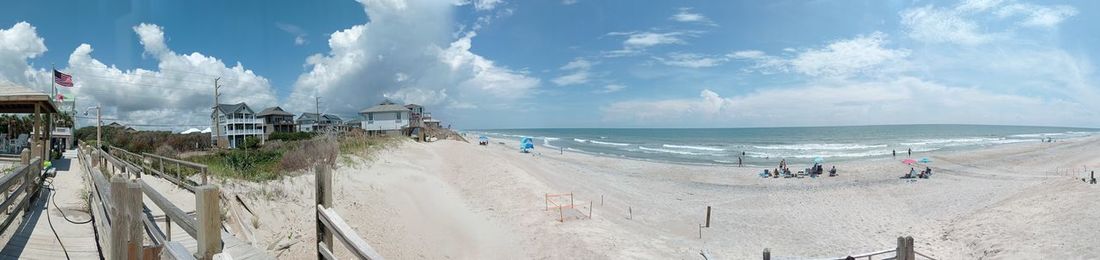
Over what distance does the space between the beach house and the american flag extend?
26.8m

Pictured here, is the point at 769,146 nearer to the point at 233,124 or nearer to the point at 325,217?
the point at 233,124

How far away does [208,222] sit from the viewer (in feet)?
8.75

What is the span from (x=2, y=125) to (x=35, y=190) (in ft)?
166

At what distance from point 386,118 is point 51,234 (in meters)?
46.3

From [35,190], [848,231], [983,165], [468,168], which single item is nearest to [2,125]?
[468,168]

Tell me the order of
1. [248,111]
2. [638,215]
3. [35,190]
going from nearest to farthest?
[35,190], [638,215], [248,111]

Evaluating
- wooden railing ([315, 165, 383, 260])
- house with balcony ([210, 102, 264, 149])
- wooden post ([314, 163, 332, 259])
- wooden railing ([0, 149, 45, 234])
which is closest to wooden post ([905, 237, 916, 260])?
wooden railing ([315, 165, 383, 260])

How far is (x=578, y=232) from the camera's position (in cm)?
1410

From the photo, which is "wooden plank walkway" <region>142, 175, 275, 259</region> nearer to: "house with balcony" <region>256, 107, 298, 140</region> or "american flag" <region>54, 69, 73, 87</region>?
"american flag" <region>54, 69, 73, 87</region>

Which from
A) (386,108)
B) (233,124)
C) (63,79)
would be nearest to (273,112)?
(233,124)

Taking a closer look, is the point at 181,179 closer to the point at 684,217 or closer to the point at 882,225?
the point at 684,217

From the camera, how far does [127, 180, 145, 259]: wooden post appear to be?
2846mm

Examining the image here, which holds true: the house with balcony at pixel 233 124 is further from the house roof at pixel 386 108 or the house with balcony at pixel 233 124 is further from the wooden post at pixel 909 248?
the wooden post at pixel 909 248

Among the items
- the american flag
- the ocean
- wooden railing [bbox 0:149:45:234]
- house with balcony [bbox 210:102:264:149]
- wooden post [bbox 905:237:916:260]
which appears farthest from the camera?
house with balcony [bbox 210:102:264:149]
